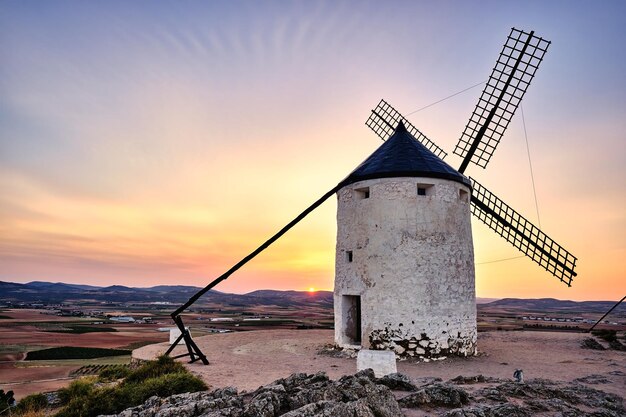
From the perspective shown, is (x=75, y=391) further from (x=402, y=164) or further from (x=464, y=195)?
(x=464, y=195)

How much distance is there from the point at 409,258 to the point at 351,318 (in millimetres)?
3606

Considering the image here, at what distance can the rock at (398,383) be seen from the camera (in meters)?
7.16

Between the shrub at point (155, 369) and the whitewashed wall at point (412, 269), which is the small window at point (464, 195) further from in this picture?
the shrub at point (155, 369)

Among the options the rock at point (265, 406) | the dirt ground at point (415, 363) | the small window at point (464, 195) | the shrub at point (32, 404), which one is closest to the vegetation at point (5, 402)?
the shrub at point (32, 404)

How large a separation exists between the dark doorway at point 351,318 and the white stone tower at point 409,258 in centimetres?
12

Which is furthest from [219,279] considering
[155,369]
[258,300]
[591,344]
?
[258,300]

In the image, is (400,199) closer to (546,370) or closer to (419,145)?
(419,145)

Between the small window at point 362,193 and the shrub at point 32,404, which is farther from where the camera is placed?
the small window at point 362,193

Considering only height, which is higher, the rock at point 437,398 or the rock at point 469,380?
the rock at point 437,398

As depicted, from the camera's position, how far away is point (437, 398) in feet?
20.4

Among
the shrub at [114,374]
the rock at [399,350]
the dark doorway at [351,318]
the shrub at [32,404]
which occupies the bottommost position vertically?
the shrub at [32,404]

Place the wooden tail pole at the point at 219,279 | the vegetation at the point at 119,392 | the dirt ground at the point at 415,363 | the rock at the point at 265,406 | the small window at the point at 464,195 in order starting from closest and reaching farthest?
the rock at the point at 265,406 → the vegetation at the point at 119,392 → the dirt ground at the point at 415,363 → the wooden tail pole at the point at 219,279 → the small window at the point at 464,195

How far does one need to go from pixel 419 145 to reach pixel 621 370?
8.98m

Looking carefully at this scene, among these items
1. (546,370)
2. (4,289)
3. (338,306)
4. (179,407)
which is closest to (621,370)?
(546,370)
